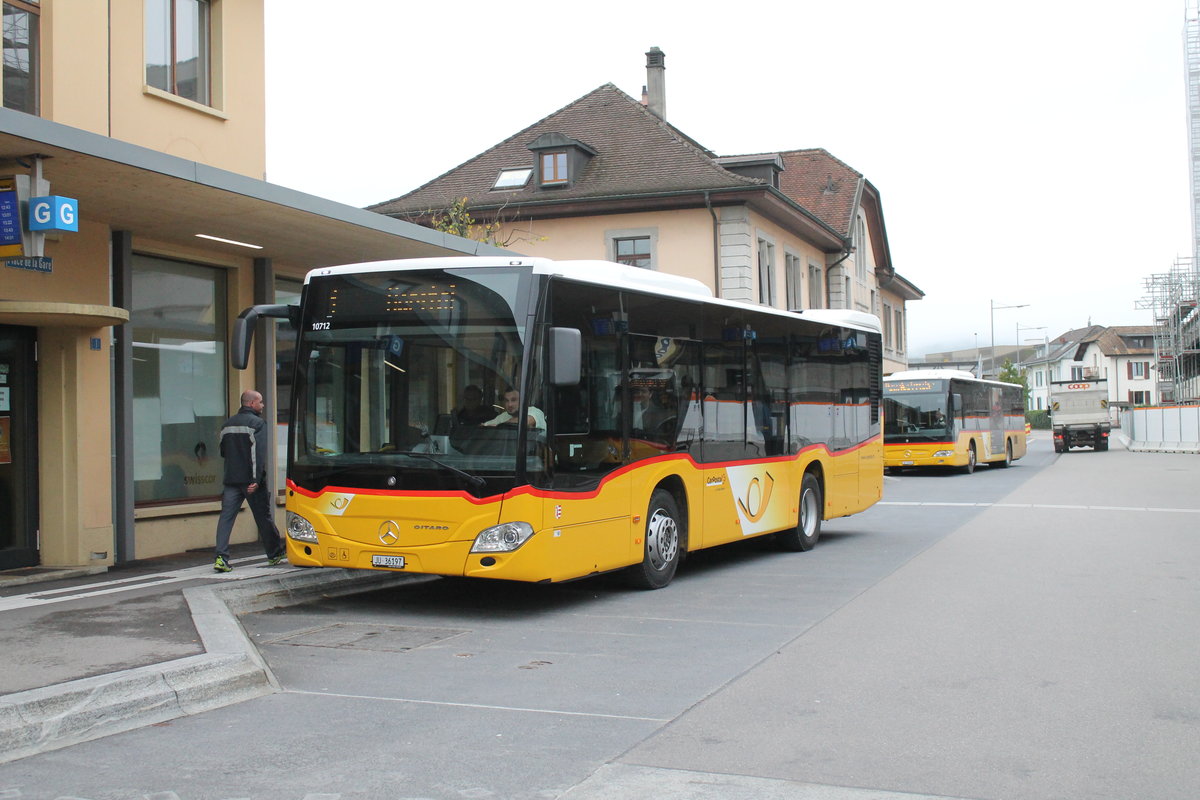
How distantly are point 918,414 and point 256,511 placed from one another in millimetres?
26758

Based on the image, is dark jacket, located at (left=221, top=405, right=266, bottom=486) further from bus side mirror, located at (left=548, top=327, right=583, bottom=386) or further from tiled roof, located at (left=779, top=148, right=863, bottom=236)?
tiled roof, located at (left=779, top=148, right=863, bottom=236)

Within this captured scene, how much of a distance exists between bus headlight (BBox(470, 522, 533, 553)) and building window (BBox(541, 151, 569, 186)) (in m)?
26.4

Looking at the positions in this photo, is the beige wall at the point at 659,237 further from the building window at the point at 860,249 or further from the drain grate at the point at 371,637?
the drain grate at the point at 371,637

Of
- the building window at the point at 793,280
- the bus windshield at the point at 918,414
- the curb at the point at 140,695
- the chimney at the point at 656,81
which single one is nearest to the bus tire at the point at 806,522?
the curb at the point at 140,695

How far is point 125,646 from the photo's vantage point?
7230 millimetres

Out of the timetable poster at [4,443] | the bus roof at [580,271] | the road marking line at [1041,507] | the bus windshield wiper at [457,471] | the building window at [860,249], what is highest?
the building window at [860,249]

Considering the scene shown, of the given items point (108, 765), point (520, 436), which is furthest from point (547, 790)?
point (520, 436)

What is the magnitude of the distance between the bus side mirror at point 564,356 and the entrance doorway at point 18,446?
5.31 meters

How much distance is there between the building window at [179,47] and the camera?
12609mm

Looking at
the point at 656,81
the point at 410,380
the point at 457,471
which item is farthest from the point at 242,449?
the point at 656,81

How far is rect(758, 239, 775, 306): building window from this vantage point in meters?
35.1

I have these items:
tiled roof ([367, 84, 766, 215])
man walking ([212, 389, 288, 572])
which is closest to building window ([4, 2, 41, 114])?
man walking ([212, 389, 288, 572])

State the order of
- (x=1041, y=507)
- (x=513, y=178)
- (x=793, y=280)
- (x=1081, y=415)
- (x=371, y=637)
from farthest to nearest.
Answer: (x=1081, y=415)
(x=793, y=280)
(x=513, y=178)
(x=1041, y=507)
(x=371, y=637)

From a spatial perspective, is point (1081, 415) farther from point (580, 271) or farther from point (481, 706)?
point (481, 706)
